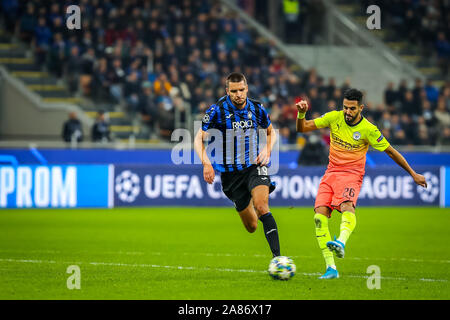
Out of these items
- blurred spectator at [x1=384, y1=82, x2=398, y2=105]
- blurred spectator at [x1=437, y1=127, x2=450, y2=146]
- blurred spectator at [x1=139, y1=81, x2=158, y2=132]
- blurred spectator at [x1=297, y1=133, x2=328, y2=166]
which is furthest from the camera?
blurred spectator at [x1=384, y1=82, x2=398, y2=105]

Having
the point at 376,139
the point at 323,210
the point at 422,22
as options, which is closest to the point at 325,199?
the point at 323,210

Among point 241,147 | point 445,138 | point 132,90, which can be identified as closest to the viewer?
point 241,147

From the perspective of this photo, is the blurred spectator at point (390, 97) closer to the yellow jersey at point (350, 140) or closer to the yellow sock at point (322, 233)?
the yellow jersey at point (350, 140)

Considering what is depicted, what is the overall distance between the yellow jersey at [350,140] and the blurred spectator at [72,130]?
13675 millimetres

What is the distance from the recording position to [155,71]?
25422mm

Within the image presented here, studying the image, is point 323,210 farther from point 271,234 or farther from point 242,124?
point 242,124

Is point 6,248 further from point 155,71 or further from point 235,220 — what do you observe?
point 155,71

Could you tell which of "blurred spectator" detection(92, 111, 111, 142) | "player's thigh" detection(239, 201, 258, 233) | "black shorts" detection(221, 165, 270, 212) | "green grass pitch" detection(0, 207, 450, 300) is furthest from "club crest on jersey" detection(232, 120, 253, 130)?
"blurred spectator" detection(92, 111, 111, 142)

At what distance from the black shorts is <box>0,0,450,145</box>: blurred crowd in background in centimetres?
1353

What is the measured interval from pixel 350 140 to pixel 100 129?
1393cm

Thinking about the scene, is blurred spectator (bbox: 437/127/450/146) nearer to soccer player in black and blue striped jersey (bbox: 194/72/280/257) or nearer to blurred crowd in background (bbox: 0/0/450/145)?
blurred crowd in background (bbox: 0/0/450/145)

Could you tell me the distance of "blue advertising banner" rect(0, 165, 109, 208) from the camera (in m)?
20.3

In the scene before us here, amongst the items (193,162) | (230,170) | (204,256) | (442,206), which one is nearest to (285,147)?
(193,162)

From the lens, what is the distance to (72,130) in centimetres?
2258
